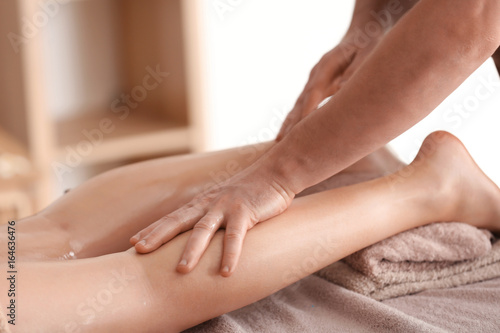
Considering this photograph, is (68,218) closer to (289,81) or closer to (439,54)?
(439,54)

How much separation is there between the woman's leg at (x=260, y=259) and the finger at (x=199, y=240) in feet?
0.05

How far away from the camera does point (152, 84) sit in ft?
8.04

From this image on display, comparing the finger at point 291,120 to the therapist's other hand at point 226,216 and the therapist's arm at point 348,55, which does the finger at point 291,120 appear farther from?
the therapist's other hand at point 226,216

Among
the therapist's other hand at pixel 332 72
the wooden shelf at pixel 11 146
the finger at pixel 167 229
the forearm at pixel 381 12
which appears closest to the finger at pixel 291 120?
the therapist's other hand at pixel 332 72

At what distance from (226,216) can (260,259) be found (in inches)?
3.4

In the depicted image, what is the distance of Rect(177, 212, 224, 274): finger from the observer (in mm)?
783

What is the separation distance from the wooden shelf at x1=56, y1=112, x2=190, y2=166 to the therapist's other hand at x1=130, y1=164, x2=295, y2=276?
4.58 ft

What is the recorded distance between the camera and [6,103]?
7.31ft

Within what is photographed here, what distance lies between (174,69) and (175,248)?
1.61 meters

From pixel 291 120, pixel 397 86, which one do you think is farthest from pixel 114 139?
pixel 397 86

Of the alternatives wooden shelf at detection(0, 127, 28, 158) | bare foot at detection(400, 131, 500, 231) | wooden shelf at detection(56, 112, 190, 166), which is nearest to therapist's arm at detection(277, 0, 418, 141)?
bare foot at detection(400, 131, 500, 231)

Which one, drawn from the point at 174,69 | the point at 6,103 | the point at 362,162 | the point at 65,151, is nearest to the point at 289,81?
the point at 174,69

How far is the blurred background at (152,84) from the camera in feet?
6.66

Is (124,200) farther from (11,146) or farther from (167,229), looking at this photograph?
(11,146)
